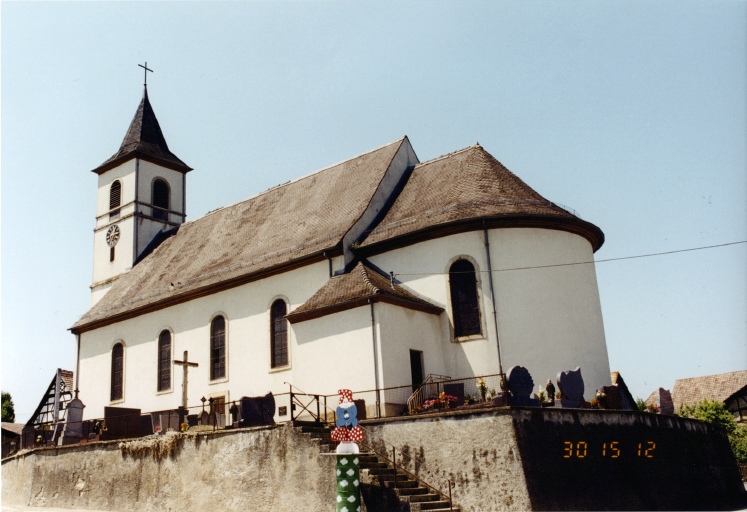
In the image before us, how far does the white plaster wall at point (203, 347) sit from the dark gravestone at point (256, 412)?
2.46 m

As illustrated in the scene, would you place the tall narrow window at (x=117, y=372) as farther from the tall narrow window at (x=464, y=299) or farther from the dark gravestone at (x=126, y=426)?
the tall narrow window at (x=464, y=299)

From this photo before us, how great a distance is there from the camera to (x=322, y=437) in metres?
18.1

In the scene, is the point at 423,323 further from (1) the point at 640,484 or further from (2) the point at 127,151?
(2) the point at 127,151

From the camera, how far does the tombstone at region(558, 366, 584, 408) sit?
61.8ft

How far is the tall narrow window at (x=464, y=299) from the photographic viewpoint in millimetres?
22641

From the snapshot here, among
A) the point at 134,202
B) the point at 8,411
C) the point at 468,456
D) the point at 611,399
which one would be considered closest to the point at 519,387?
the point at 468,456

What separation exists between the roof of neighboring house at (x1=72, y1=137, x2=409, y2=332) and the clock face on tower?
8.92 feet

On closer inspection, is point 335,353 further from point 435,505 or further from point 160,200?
point 160,200

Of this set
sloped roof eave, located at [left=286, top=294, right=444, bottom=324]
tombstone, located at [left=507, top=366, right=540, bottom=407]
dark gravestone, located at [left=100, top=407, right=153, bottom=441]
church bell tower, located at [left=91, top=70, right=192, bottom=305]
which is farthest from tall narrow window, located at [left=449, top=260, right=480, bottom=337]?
church bell tower, located at [left=91, top=70, right=192, bottom=305]

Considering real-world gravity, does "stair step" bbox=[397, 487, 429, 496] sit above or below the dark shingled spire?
below

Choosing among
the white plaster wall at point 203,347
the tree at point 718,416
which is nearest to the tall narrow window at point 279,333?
the white plaster wall at point 203,347

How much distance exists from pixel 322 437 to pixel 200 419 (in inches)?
269

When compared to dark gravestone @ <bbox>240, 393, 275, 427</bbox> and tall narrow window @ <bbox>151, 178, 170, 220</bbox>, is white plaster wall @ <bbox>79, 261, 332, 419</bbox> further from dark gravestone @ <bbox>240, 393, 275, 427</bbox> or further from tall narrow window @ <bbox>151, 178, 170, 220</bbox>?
tall narrow window @ <bbox>151, 178, 170, 220</bbox>

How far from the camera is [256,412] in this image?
20.0 metres
